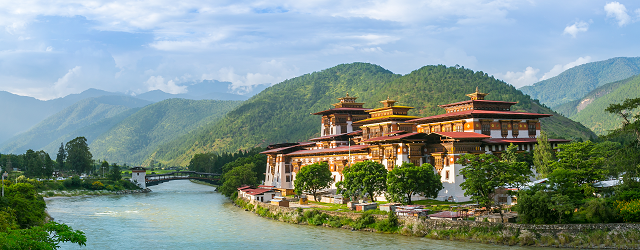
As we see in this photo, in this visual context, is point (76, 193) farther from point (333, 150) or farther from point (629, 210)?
point (629, 210)

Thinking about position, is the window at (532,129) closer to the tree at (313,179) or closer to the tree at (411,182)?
the tree at (411,182)

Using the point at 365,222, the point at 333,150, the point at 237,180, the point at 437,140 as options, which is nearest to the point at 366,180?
the point at 365,222

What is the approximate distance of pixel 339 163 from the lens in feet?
262

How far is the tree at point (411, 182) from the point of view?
57062 mm

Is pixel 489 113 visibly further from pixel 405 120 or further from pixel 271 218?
pixel 271 218

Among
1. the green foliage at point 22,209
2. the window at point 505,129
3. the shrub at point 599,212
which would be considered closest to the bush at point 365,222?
the shrub at point 599,212

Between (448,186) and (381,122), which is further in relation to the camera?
(381,122)

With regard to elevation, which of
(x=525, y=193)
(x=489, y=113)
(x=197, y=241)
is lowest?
(x=197, y=241)

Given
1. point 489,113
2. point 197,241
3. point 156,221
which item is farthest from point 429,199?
point 156,221

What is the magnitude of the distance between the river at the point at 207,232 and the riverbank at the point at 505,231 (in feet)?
3.03

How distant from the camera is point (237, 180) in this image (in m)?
101

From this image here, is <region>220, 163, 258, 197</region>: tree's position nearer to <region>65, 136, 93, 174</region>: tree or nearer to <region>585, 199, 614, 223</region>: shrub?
<region>65, 136, 93, 174</region>: tree

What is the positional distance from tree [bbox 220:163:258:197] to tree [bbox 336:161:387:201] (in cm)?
3957

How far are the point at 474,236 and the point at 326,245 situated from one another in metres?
12.1
